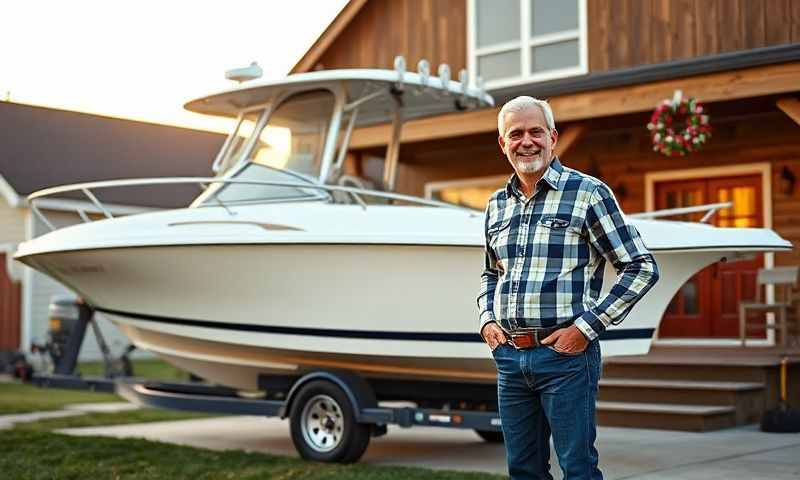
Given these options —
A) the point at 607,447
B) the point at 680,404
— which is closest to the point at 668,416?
the point at 680,404

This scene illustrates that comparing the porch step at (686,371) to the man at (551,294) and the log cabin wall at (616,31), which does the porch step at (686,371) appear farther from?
the man at (551,294)

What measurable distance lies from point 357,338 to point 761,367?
440 cm

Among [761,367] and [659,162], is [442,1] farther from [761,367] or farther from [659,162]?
[761,367]

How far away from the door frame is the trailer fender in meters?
5.40

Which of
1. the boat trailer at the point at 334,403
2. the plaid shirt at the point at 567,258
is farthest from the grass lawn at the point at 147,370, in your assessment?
the plaid shirt at the point at 567,258

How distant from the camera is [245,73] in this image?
8.33m

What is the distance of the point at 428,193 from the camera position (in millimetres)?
14219

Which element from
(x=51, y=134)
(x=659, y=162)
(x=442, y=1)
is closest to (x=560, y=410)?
(x=659, y=162)

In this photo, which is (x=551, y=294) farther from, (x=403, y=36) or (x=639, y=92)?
(x=403, y=36)

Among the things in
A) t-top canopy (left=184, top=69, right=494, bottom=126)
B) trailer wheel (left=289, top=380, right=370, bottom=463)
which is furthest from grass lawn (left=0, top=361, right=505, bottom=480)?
t-top canopy (left=184, top=69, right=494, bottom=126)

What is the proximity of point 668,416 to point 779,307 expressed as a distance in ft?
6.64

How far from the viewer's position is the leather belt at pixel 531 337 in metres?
3.50

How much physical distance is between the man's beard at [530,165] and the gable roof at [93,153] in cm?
1851

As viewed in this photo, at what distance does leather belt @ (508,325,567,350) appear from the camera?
3.50 metres
